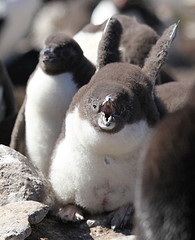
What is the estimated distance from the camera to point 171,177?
3.37 meters

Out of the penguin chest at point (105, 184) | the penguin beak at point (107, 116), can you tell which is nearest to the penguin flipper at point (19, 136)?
the penguin chest at point (105, 184)

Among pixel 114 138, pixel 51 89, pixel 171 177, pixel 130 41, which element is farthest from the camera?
pixel 130 41

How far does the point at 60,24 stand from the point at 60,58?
9532 mm

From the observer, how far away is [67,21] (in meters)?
14.3

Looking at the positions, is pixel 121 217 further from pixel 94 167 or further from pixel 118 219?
pixel 94 167

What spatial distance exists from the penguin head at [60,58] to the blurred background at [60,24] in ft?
12.5

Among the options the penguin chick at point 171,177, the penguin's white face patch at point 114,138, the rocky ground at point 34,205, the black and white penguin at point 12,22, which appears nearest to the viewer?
the penguin chick at point 171,177

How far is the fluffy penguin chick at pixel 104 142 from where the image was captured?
4.26 meters

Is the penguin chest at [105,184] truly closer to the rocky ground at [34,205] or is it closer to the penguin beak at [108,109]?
the rocky ground at [34,205]

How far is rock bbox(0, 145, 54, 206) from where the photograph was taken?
4.54 metres

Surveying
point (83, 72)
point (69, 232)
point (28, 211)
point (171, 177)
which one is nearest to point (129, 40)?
point (83, 72)

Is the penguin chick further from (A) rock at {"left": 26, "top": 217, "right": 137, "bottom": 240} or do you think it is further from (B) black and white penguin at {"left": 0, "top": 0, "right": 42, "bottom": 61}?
(B) black and white penguin at {"left": 0, "top": 0, "right": 42, "bottom": 61}

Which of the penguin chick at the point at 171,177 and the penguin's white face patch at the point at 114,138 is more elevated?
the penguin chick at the point at 171,177

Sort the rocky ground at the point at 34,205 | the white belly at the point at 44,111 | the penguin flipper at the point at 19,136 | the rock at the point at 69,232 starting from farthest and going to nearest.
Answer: the penguin flipper at the point at 19,136 → the white belly at the point at 44,111 → the rock at the point at 69,232 → the rocky ground at the point at 34,205
